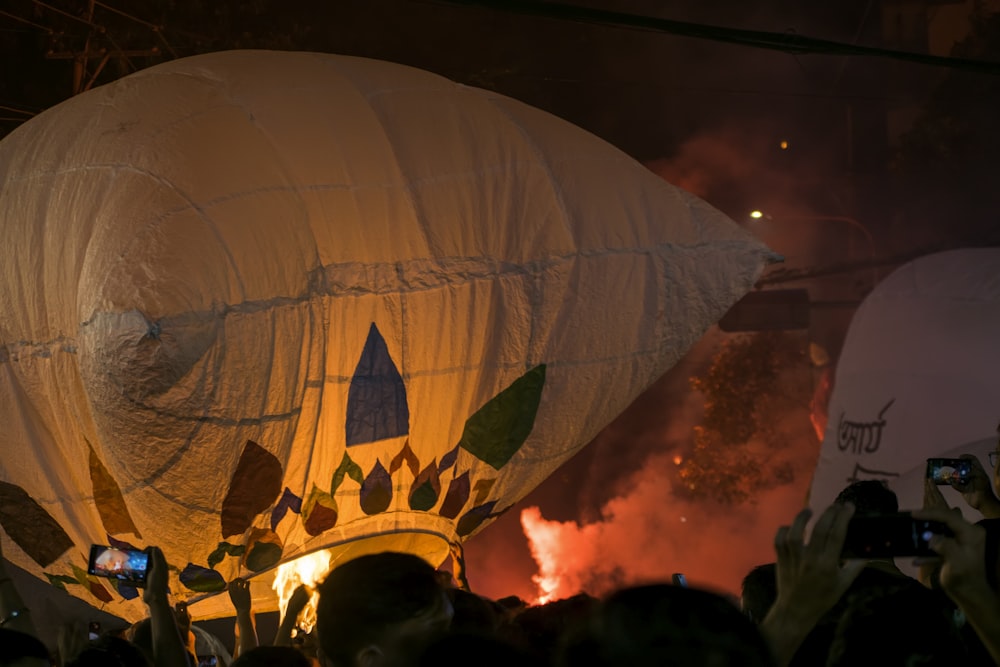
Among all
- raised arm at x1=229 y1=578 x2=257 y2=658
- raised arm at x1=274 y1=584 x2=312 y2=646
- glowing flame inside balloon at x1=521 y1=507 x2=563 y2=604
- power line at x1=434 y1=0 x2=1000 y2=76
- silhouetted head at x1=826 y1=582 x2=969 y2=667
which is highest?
power line at x1=434 y1=0 x2=1000 y2=76

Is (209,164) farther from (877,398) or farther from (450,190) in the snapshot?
(877,398)

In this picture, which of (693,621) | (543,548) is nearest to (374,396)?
(693,621)

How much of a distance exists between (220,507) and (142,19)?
6092mm

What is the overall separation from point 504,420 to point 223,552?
1.23 m

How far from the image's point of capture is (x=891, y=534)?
181 centimetres

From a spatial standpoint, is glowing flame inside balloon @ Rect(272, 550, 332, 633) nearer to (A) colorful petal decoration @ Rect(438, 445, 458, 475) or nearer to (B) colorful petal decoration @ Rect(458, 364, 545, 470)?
(A) colorful petal decoration @ Rect(438, 445, 458, 475)

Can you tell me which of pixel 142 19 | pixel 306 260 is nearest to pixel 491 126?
pixel 306 260

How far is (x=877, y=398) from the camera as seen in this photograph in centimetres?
726

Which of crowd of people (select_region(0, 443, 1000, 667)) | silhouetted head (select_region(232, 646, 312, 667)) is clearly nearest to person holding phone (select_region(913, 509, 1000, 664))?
crowd of people (select_region(0, 443, 1000, 667))

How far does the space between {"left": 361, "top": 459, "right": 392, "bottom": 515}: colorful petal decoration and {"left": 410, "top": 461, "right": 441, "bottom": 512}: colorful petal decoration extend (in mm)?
112

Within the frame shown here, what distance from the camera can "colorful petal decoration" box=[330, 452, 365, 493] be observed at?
13.9ft

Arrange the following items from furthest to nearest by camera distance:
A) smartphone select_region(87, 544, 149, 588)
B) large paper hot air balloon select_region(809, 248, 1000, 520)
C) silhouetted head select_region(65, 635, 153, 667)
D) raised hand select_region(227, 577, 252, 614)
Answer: large paper hot air balloon select_region(809, 248, 1000, 520) → raised hand select_region(227, 577, 252, 614) → smartphone select_region(87, 544, 149, 588) → silhouetted head select_region(65, 635, 153, 667)

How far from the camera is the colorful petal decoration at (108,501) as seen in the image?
13.3 ft

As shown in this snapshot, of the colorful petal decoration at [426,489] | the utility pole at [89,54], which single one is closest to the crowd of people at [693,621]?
the colorful petal decoration at [426,489]
